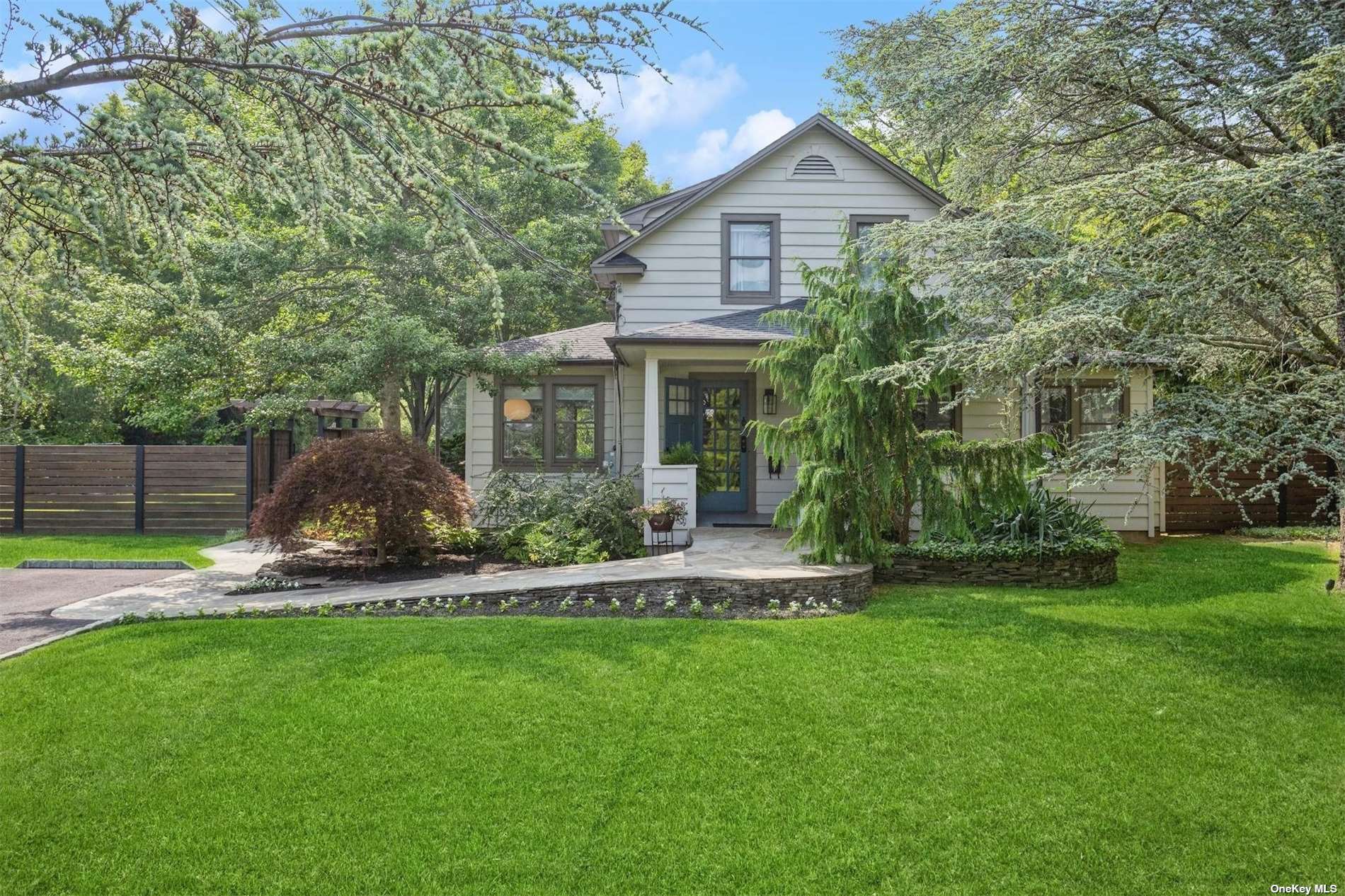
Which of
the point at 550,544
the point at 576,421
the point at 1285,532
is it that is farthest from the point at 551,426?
the point at 1285,532

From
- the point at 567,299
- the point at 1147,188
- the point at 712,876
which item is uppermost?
the point at 567,299

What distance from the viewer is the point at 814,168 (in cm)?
1291

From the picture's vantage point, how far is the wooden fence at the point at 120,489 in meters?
13.9

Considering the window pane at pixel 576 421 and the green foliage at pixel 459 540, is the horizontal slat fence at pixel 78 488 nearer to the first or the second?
the green foliage at pixel 459 540

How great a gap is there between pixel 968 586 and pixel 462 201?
6775 mm

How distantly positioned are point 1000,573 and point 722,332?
4796 millimetres

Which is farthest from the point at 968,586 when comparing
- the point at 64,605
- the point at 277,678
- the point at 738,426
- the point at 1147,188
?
the point at 64,605

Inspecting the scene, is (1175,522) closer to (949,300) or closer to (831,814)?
(949,300)

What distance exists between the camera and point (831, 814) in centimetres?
374

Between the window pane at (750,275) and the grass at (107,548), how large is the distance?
850 centimetres

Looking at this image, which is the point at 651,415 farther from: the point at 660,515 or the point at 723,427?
the point at 723,427

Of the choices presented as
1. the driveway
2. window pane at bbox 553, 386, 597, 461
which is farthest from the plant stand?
the driveway

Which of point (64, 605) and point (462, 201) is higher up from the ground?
point (462, 201)

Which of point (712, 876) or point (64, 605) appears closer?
point (712, 876)
